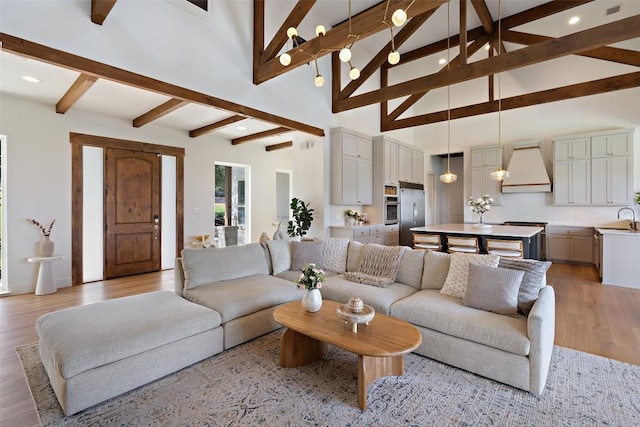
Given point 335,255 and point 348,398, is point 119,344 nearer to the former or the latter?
point 348,398

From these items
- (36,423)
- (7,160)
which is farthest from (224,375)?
(7,160)

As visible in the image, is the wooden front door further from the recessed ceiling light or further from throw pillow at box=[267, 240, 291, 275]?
throw pillow at box=[267, 240, 291, 275]

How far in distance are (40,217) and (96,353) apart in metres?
3.94

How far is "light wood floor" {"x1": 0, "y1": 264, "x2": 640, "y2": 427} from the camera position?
2.11m

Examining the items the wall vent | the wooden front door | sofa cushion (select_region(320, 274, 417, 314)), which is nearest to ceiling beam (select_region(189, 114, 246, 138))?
the wooden front door

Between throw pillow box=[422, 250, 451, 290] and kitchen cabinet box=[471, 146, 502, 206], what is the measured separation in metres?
5.20

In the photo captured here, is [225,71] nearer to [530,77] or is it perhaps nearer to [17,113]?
[17,113]

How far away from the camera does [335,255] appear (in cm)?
390

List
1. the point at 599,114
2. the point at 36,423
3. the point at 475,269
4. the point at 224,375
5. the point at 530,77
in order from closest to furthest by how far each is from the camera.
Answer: the point at 36,423 → the point at 224,375 → the point at 475,269 → the point at 599,114 → the point at 530,77

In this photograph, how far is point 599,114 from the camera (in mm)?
6145

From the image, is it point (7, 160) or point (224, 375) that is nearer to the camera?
point (224, 375)

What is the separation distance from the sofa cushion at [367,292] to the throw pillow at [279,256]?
68 cm

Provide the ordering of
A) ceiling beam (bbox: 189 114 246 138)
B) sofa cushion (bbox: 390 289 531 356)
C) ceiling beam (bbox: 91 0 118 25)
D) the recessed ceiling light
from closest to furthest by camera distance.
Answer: sofa cushion (bbox: 390 289 531 356), ceiling beam (bbox: 91 0 118 25), the recessed ceiling light, ceiling beam (bbox: 189 114 246 138)

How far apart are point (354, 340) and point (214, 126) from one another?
496cm
